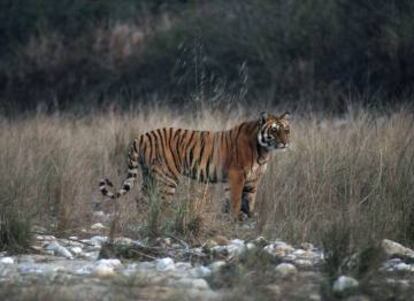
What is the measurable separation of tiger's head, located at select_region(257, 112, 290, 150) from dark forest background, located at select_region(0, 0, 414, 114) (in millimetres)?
4377

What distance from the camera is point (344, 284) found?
645 centimetres

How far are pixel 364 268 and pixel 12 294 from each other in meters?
2.25

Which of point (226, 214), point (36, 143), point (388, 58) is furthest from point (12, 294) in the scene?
point (388, 58)

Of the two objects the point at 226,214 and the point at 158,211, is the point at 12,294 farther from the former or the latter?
the point at 226,214

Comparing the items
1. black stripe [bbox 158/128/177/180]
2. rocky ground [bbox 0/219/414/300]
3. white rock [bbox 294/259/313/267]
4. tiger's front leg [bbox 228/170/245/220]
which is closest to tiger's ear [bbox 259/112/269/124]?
tiger's front leg [bbox 228/170/245/220]

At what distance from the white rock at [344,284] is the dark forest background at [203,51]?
936 cm

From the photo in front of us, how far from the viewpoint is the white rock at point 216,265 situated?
22.9 ft

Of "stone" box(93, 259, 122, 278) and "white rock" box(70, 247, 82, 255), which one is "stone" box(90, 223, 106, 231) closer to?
"white rock" box(70, 247, 82, 255)

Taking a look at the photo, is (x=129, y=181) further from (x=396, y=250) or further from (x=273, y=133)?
(x=396, y=250)

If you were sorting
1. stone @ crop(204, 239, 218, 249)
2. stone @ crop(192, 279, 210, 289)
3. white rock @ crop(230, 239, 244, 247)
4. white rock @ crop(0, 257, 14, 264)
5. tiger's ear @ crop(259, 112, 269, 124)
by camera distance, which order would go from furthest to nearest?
tiger's ear @ crop(259, 112, 269, 124) < white rock @ crop(230, 239, 244, 247) < stone @ crop(204, 239, 218, 249) < white rock @ crop(0, 257, 14, 264) < stone @ crop(192, 279, 210, 289)

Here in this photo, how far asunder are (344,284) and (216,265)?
1.04 m

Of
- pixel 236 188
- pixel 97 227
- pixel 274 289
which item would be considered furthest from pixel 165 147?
pixel 274 289

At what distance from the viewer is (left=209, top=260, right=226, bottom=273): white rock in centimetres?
698

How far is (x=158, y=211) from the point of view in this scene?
887 centimetres
